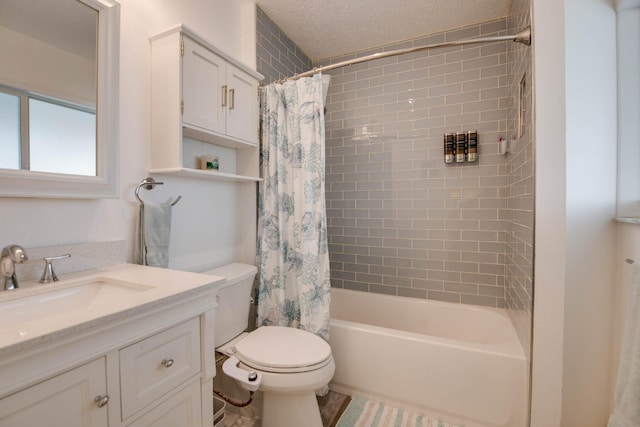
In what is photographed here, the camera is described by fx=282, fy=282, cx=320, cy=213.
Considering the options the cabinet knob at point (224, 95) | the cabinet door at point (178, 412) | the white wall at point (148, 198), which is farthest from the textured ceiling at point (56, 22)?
the cabinet door at point (178, 412)

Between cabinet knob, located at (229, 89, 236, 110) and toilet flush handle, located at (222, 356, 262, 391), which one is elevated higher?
cabinet knob, located at (229, 89, 236, 110)

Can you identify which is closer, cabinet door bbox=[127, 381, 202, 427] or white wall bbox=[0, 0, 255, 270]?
cabinet door bbox=[127, 381, 202, 427]

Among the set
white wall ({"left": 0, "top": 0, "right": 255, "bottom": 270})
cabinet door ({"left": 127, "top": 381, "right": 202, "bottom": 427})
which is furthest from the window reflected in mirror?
cabinet door ({"left": 127, "top": 381, "right": 202, "bottom": 427})

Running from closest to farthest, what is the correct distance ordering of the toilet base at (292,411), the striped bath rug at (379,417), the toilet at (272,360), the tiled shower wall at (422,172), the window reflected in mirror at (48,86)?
the window reflected in mirror at (48,86) < the toilet at (272,360) < the toilet base at (292,411) < the striped bath rug at (379,417) < the tiled shower wall at (422,172)

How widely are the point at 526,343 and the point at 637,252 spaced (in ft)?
2.09

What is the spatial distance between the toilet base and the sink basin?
90 centimetres

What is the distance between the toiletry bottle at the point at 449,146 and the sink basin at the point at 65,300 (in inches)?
84.4

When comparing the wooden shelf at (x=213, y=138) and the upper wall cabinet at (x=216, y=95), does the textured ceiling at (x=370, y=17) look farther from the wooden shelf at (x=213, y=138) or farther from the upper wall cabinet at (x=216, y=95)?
the wooden shelf at (x=213, y=138)

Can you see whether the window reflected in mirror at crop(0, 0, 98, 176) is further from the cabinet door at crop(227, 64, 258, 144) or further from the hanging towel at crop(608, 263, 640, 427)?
the hanging towel at crop(608, 263, 640, 427)

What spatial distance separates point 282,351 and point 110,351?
2.76 feet

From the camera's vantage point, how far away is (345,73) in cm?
262

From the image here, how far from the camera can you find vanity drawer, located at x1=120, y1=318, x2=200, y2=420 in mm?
760

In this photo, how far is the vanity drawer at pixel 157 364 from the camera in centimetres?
76

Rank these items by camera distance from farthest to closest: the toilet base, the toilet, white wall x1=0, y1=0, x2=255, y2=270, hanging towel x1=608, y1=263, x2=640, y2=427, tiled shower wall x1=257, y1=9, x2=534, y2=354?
tiled shower wall x1=257, y1=9, x2=534, y2=354 < the toilet base < the toilet < white wall x1=0, y1=0, x2=255, y2=270 < hanging towel x1=608, y1=263, x2=640, y2=427
